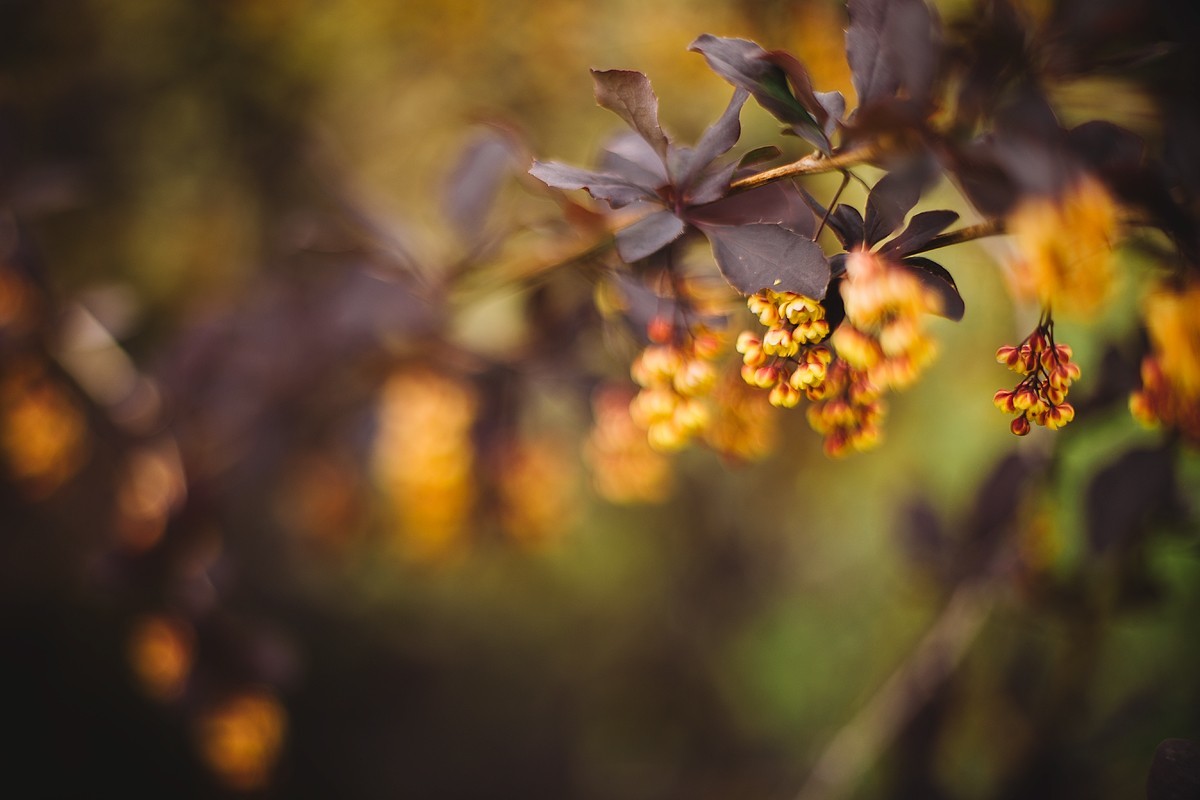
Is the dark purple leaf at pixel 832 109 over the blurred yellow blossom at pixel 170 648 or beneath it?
over

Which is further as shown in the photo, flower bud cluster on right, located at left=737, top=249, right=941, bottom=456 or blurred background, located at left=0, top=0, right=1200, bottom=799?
blurred background, located at left=0, top=0, right=1200, bottom=799

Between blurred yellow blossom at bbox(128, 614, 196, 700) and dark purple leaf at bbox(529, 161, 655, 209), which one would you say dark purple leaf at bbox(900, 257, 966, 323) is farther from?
blurred yellow blossom at bbox(128, 614, 196, 700)

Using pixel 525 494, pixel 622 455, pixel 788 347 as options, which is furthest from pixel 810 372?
pixel 525 494

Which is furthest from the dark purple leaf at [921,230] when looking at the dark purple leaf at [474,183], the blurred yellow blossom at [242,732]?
the blurred yellow blossom at [242,732]

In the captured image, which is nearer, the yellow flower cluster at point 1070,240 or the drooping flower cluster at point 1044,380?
the yellow flower cluster at point 1070,240

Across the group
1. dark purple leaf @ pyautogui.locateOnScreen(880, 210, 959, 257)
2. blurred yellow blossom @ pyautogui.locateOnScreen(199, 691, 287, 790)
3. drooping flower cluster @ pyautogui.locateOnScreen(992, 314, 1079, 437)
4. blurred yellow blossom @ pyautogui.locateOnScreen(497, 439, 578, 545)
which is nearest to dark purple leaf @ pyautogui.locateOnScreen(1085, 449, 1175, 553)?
drooping flower cluster @ pyautogui.locateOnScreen(992, 314, 1079, 437)

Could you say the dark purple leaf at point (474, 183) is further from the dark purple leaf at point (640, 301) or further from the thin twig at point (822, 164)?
the thin twig at point (822, 164)

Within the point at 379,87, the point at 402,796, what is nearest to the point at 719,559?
the point at 402,796
